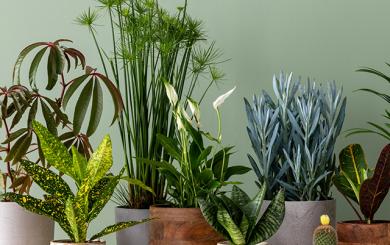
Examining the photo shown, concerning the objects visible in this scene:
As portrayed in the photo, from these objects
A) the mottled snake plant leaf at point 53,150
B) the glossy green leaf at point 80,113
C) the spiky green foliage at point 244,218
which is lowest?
the spiky green foliage at point 244,218

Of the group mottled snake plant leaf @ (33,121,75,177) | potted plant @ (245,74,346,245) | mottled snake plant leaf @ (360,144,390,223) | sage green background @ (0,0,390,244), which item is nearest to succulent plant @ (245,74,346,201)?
potted plant @ (245,74,346,245)

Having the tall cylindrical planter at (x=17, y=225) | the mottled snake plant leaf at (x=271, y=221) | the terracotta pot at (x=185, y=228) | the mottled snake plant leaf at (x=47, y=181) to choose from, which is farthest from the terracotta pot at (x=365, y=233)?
the tall cylindrical planter at (x=17, y=225)

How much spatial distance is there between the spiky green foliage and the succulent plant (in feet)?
0.41

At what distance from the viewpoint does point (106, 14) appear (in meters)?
1.62

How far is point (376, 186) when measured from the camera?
114cm

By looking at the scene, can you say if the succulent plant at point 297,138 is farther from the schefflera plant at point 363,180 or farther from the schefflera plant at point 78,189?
the schefflera plant at point 78,189

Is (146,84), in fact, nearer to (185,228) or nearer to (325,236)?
(185,228)

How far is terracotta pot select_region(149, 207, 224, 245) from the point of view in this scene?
47.0 inches

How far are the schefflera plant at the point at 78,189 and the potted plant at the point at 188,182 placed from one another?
59mm

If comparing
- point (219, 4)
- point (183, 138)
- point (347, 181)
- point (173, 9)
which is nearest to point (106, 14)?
point (173, 9)

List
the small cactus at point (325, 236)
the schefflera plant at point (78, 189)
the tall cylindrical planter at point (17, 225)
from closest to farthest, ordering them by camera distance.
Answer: the small cactus at point (325, 236) → the schefflera plant at point (78, 189) → the tall cylindrical planter at point (17, 225)

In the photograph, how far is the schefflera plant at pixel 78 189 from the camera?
3.91 feet

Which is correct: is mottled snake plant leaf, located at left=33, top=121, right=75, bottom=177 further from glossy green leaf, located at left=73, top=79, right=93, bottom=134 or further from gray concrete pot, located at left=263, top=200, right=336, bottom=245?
gray concrete pot, located at left=263, top=200, right=336, bottom=245

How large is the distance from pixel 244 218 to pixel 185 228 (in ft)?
0.37
